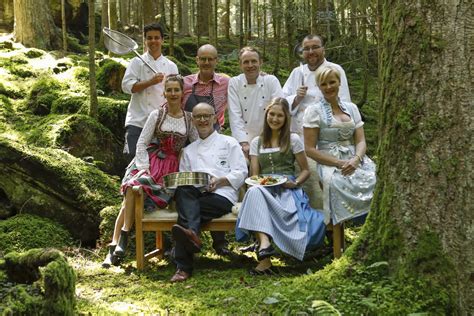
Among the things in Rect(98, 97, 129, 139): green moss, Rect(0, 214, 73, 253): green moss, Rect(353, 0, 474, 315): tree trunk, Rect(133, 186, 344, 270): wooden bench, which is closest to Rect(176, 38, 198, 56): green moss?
Rect(98, 97, 129, 139): green moss

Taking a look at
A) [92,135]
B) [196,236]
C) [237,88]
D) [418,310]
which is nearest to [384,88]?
[418,310]

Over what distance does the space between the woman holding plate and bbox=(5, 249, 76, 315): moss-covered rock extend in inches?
69.7

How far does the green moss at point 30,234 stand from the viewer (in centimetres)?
552

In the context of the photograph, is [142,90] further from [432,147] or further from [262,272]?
[432,147]

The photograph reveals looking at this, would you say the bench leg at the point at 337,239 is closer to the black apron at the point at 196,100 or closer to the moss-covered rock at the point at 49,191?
the black apron at the point at 196,100

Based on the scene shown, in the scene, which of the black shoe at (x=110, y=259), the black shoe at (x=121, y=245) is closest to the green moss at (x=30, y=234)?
the black shoe at (x=110, y=259)

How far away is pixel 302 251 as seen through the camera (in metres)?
4.69

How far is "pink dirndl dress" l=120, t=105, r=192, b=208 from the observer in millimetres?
5211

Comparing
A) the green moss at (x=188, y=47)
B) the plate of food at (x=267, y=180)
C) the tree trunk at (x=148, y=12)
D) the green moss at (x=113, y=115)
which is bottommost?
the plate of food at (x=267, y=180)

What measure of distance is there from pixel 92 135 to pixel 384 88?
16.0 feet

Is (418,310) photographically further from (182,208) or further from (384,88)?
(182,208)

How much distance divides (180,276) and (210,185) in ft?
2.92

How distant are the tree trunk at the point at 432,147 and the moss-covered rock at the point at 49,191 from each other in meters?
3.63

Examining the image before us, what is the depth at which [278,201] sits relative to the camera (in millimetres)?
4840
